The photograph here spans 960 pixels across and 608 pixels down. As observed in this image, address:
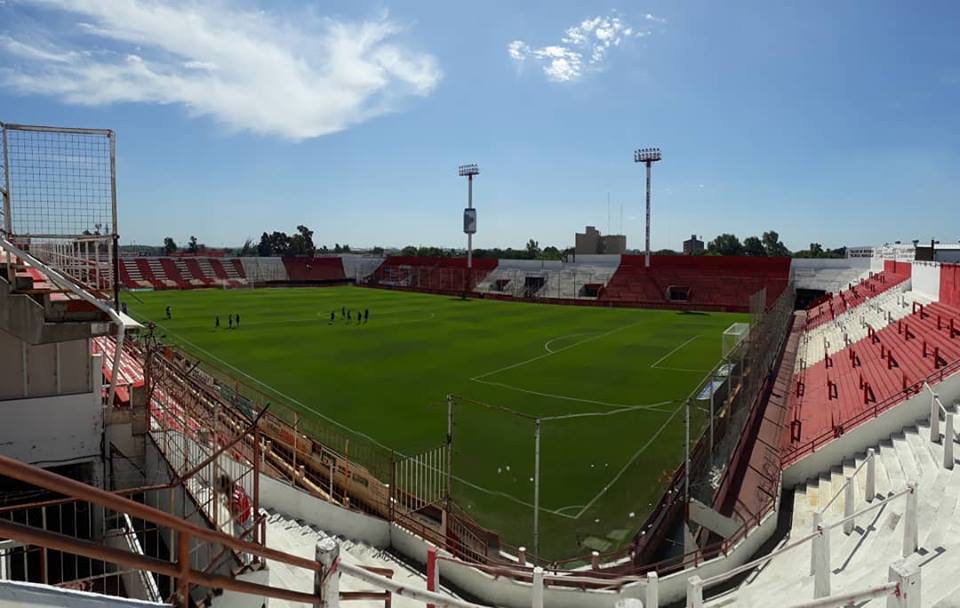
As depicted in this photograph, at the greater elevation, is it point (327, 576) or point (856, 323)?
point (327, 576)

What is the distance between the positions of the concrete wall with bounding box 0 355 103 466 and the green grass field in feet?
22.6

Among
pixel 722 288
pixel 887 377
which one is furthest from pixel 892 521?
pixel 722 288

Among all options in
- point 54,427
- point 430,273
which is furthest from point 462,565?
point 430,273

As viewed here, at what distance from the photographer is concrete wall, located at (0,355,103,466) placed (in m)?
11.4

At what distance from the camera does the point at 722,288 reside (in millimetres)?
58438

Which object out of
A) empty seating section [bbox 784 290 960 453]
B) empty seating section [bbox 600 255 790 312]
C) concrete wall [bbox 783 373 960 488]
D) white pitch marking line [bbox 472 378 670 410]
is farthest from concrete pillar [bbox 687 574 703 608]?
empty seating section [bbox 600 255 790 312]

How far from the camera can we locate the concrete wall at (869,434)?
12961 mm

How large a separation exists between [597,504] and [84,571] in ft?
31.2

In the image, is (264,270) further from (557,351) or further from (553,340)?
(557,351)

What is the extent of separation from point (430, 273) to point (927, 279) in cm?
5830

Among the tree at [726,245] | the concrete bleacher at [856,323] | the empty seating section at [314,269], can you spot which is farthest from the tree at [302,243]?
the concrete bleacher at [856,323]

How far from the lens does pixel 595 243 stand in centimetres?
9125

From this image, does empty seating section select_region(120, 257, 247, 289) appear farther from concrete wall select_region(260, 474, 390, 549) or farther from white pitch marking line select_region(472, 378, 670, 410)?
concrete wall select_region(260, 474, 390, 549)

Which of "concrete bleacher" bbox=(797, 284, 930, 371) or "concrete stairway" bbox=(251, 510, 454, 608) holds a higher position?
"concrete bleacher" bbox=(797, 284, 930, 371)
